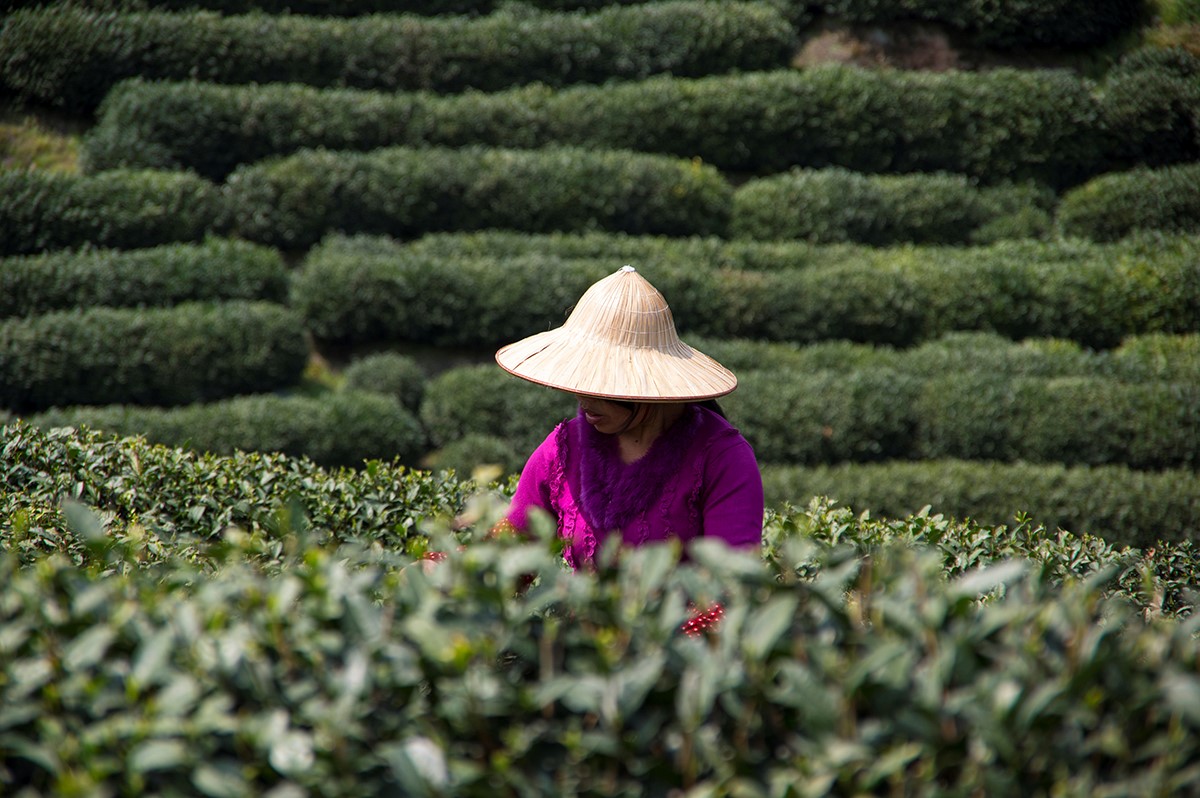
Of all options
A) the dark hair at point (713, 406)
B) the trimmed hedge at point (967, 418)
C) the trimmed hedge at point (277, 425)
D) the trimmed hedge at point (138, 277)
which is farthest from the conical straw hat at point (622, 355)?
the trimmed hedge at point (138, 277)

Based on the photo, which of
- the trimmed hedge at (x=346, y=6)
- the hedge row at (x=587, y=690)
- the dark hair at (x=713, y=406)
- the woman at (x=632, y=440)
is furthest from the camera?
the trimmed hedge at (x=346, y=6)

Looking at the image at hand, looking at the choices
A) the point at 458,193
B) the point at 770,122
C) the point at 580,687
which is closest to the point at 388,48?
the point at 458,193

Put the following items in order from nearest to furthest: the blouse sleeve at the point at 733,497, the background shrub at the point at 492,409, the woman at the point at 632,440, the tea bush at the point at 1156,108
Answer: the blouse sleeve at the point at 733,497 < the woman at the point at 632,440 < the background shrub at the point at 492,409 < the tea bush at the point at 1156,108

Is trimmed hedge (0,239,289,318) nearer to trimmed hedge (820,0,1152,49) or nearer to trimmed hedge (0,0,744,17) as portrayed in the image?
trimmed hedge (0,0,744,17)

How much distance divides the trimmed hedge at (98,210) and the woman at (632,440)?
608 centimetres

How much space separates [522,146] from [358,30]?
6.19 feet

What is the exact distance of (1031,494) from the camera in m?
5.82

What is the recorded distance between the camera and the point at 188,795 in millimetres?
1420

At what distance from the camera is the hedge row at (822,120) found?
346 inches

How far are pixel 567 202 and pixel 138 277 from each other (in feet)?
11.1

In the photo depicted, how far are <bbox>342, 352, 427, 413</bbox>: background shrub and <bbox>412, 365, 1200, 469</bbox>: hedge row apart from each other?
1.86ft

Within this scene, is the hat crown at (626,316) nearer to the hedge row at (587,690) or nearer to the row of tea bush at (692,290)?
the hedge row at (587,690)

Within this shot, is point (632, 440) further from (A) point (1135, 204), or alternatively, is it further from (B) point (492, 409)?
(A) point (1135, 204)

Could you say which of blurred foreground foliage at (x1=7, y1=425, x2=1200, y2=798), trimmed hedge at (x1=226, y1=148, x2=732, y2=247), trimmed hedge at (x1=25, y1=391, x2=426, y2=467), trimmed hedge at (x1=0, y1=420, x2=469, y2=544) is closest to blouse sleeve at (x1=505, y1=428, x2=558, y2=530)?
trimmed hedge at (x1=0, y1=420, x2=469, y2=544)
